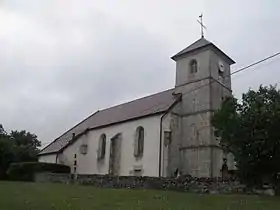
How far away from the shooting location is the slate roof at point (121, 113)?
1702 inches

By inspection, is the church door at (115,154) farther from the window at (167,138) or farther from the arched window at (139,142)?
the window at (167,138)

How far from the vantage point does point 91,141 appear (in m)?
50.2

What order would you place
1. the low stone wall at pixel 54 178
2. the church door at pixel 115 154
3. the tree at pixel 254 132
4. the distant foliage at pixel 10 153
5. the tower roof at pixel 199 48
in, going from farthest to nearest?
the distant foliage at pixel 10 153 < the church door at pixel 115 154 < the tower roof at pixel 199 48 < the low stone wall at pixel 54 178 < the tree at pixel 254 132

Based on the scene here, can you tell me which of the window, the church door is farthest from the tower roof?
the church door

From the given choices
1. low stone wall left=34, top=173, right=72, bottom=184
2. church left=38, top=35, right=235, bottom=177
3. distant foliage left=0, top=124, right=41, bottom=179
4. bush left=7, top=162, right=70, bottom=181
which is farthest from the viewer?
distant foliage left=0, top=124, right=41, bottom=179

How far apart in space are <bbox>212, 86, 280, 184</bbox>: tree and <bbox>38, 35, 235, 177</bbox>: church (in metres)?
12.8

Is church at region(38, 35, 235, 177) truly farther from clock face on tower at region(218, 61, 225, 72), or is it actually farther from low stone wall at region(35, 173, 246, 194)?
low stone wall at region(35, 173, 246, 194)

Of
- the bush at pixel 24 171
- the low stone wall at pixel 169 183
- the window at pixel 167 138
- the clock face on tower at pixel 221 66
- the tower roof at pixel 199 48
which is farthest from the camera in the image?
the clock face on tower at pixel 221 66

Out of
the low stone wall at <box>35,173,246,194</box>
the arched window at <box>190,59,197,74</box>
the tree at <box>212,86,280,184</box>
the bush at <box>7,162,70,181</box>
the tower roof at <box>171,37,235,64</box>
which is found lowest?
the low stone wall at <box>35,173,246,194</box>

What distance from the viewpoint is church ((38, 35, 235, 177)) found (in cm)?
3947

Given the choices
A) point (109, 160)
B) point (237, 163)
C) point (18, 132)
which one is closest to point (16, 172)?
point (109, 160)

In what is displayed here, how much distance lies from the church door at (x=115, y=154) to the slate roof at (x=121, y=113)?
Answer: 217 cm

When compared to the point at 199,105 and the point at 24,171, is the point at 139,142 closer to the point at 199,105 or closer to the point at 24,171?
the point at 199,105

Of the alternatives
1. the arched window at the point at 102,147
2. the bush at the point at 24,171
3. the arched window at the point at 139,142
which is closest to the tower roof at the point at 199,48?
the arched window at the point at 139,142
